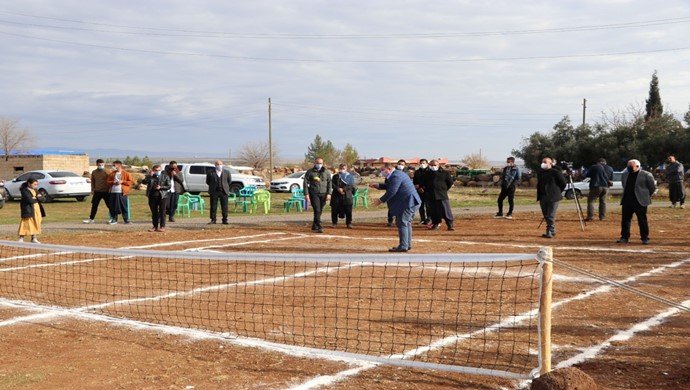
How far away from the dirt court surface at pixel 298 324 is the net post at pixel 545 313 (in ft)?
1.01

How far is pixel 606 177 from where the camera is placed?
18594mm

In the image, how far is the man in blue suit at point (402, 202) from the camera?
12961mm

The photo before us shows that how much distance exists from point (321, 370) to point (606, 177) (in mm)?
14931

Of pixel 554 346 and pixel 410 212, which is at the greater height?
pixel 410 212

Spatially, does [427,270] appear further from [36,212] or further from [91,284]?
[36,212]

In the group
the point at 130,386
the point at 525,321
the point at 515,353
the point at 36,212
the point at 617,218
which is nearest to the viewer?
the point at 130,386

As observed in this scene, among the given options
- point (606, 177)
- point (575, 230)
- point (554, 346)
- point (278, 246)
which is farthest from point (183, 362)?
point (606, 177)

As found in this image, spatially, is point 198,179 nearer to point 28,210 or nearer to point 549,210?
point 28,210

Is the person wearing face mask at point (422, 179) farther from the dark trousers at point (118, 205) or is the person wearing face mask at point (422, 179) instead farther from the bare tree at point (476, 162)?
the bare tree at point (476, 162)

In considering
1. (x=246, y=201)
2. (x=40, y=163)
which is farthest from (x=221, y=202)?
(x=40, y=163)

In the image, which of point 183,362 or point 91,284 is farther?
point 91,284

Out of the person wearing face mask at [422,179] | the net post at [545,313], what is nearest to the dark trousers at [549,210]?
the person wearing face mask at [422,179]

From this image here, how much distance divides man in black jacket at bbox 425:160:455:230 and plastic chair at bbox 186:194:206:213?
9422 mm

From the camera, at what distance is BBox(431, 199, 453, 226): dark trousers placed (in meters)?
17.4
